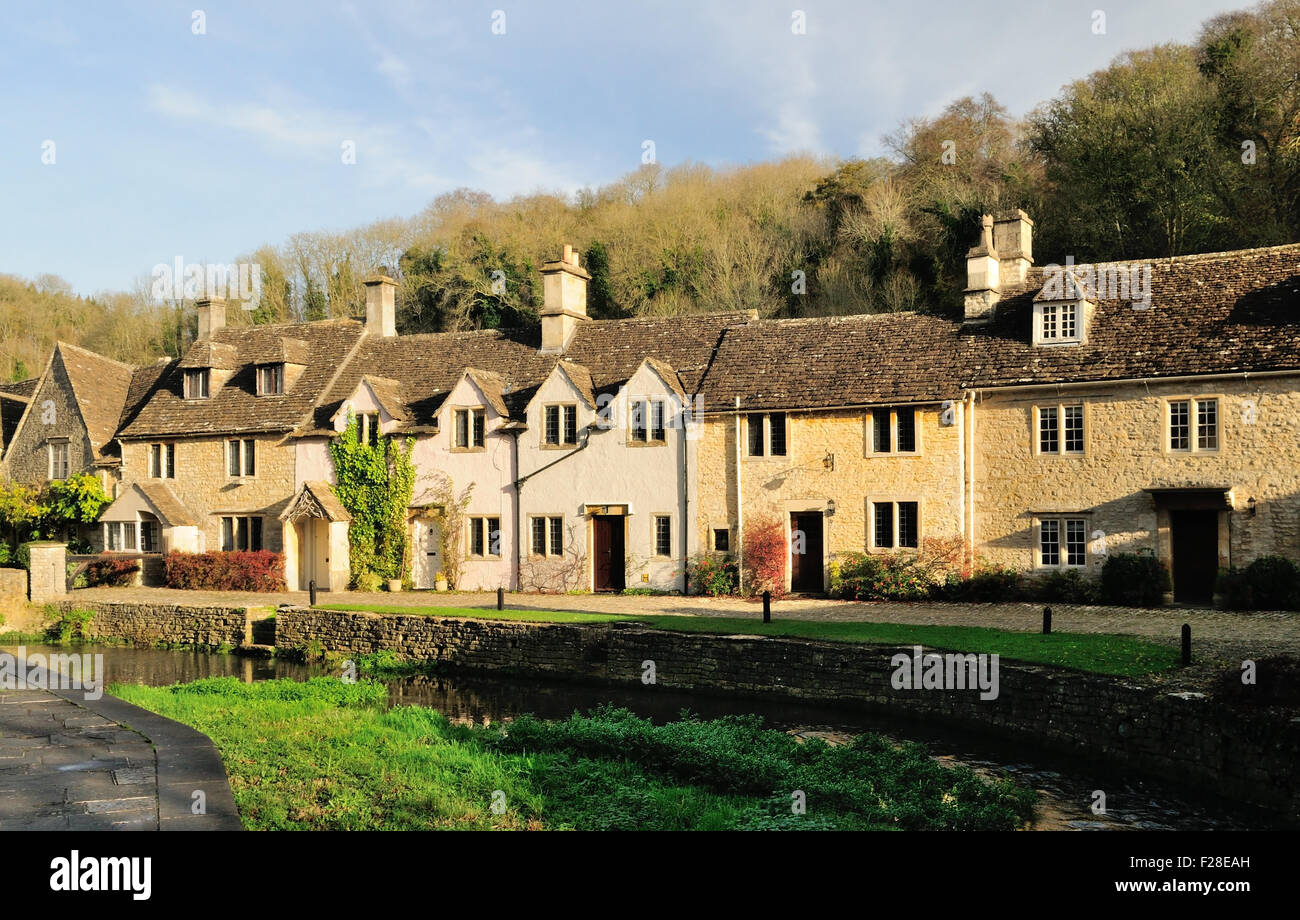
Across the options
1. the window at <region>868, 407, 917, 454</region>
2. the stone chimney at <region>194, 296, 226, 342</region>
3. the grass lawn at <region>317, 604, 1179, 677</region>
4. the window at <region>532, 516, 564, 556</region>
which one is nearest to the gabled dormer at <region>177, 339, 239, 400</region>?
the stone chimney at <region>194, 296, 226, 342</region>

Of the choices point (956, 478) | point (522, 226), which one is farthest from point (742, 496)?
point (522, 226)

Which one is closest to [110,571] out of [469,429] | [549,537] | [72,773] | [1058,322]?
[469,429]

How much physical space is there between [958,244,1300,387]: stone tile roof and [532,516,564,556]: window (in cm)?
1253

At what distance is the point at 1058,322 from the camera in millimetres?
27219

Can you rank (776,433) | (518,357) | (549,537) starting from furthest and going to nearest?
(518,357)
(549,537)
(776,433)

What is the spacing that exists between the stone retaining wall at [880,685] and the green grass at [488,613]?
42 cm

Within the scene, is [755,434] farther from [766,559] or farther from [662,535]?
[662,535]

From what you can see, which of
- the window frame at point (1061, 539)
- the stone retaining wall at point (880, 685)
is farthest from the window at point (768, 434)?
the stone retaining wall at point (880, 685)

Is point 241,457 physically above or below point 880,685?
above

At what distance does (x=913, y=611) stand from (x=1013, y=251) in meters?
11.5

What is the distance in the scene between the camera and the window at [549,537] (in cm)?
3125

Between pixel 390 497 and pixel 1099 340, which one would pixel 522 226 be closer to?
pixel 390 497
